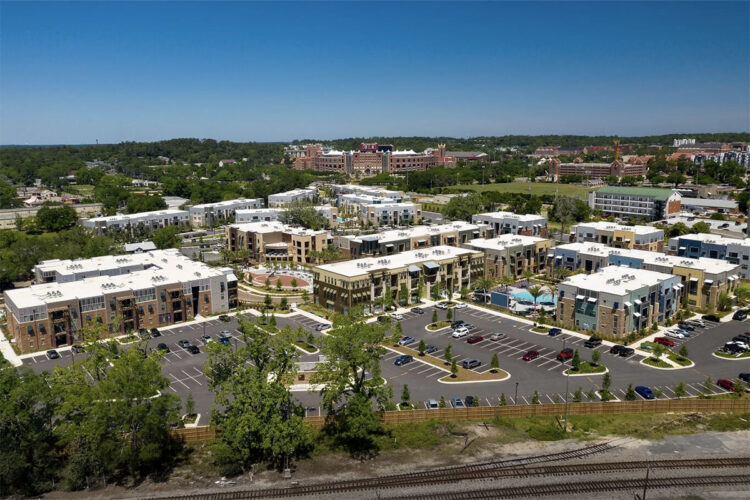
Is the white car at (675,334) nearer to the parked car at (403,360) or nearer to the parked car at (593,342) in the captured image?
the parked car at (593,342)

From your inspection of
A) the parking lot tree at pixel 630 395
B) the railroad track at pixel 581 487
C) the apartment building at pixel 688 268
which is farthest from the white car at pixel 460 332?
the apartment building at pixel 688 268

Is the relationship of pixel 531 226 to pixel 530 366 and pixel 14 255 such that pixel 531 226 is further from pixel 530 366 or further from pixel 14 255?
pixel 14 255

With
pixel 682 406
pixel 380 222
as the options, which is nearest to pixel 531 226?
pixel 380 222

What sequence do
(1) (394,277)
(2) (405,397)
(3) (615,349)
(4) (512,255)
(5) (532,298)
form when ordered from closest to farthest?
1. (2) (405,397)
2. (3) (615,349)
3. (5) (532,298)
4. (1) (394,277)
5. (4) (512,255)

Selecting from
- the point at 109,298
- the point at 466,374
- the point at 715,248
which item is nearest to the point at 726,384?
the point at 466,374

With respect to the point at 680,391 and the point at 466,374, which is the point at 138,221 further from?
the point at 680,391

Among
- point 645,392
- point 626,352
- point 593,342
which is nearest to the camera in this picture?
point 645,392
